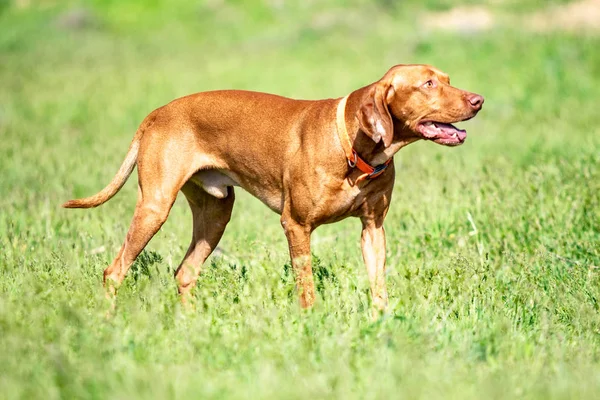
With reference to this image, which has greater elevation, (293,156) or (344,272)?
(293,156)

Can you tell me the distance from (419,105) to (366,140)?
392 millimetres

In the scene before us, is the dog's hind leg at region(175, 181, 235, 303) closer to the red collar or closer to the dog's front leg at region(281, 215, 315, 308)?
the dog's front leg at region(281, 215, 315, 308)

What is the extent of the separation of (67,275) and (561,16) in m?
15.7

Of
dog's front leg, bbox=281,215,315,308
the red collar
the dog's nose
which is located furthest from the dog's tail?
the dog's nose

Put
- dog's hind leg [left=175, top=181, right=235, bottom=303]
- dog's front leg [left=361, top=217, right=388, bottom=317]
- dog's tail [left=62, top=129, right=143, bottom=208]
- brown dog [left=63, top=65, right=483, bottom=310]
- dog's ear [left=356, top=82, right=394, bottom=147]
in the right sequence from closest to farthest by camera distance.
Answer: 1. dog's ear [left=356, top=82, right=394, bottom=147]
2. brown dog [left=63, top=65, right=483, bottom=310]
3. dog's front leg [left=361, top=217, right=388, bottom=317]
4. dog's tail [left=62, top=129, right=143, bottom=208]
5. dog's hind leg [left=175, top=181, right=235, bottom=303]

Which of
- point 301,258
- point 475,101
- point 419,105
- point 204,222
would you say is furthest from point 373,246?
point 204,222

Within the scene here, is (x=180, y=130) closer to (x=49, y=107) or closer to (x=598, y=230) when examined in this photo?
(x=598, y=230)

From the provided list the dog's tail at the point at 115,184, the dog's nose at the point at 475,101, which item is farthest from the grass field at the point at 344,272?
the dog's nose at the point at 475,101

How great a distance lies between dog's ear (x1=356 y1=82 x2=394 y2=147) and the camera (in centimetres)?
540

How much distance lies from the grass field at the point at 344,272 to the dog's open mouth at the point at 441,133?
2.85ft

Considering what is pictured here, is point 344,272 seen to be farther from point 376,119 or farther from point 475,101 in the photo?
point 475,101

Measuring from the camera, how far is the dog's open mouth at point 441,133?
5.57 metres

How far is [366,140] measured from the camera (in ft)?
18.4

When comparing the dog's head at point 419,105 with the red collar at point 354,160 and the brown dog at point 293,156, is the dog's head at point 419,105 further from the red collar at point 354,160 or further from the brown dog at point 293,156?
the red collar at point 354,160
